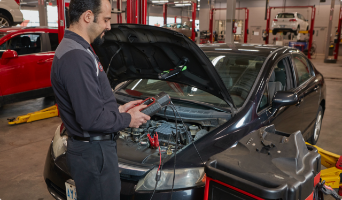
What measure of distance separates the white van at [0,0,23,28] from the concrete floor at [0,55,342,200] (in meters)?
2.71

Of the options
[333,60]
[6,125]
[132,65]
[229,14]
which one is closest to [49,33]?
[6,125]

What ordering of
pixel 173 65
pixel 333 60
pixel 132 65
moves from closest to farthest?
pixel 173 65 < pixel 132 65 < pixel 333 60

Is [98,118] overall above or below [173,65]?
below

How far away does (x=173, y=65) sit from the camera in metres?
2.08

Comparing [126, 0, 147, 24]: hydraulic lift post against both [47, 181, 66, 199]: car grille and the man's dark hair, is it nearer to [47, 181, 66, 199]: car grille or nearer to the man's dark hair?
[47, 181, 66, 199]: car grille

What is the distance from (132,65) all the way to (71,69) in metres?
1.10

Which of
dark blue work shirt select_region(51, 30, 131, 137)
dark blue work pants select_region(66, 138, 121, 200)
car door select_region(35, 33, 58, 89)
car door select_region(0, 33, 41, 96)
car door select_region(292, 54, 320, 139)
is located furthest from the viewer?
car door select_region(35, 33, 58, 89)

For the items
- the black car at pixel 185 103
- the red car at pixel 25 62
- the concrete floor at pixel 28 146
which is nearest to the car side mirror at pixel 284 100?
the black car at pixel 185 103

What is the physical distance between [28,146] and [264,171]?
11.1ft

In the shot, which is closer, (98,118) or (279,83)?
(98,118)

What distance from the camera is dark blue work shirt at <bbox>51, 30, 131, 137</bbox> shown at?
1209 millimetres

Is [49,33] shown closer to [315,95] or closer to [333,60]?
[315,95]

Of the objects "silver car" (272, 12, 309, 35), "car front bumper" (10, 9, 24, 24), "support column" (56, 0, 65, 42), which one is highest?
"silver car" (272, 12, 309, 35)

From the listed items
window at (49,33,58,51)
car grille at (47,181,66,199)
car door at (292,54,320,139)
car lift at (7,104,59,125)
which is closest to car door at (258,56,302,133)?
car door at (292,54,320,139)
